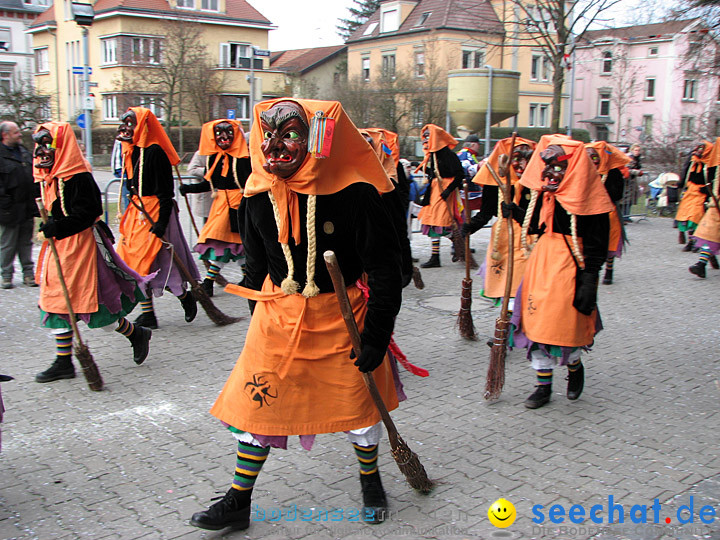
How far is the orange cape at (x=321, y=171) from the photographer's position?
3.18 meters

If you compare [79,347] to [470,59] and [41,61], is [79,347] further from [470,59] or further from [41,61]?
[41,61]

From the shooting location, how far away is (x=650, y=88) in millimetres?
53281

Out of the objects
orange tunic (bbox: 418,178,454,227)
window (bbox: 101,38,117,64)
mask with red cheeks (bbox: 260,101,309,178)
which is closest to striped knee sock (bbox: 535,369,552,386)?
mask with red cheeks (bbox: 260,101,309,178)

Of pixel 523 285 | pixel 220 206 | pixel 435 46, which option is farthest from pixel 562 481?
pixel 435 46

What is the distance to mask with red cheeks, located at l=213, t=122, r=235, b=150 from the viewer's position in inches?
315

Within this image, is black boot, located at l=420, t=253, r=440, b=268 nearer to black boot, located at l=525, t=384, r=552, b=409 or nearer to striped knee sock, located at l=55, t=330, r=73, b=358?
black boot, located at l=525, t=384, r=552, b=409

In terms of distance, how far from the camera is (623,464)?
426cm

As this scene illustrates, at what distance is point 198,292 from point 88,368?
1962mm

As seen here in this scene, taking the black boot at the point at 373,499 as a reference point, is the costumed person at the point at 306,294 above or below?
above

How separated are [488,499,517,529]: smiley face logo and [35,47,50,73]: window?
2071 inches

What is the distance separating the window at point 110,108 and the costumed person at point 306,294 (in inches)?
1641

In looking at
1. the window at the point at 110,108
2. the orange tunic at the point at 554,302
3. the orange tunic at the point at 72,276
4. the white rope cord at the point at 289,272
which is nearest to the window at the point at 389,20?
the window at the point at 110,108

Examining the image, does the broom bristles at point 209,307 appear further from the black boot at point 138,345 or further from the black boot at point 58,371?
the black boot at point 58,371

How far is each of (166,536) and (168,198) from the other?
4.12m
